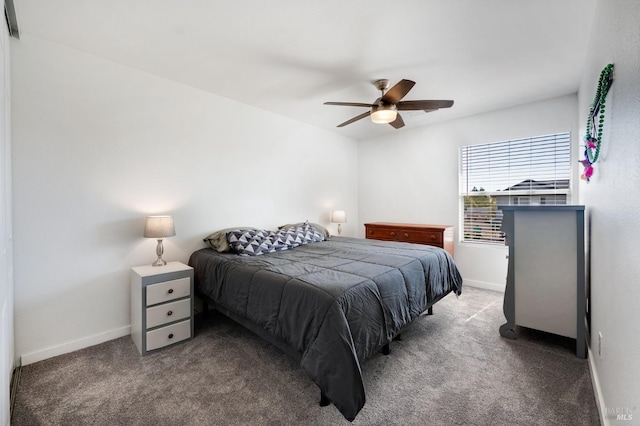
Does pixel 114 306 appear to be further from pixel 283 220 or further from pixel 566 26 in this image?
pixel 566 26

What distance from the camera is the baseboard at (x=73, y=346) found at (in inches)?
83.7

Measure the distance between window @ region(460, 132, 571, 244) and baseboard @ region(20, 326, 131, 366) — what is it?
14.7 feet

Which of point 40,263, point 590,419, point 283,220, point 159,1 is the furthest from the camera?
point 283,220

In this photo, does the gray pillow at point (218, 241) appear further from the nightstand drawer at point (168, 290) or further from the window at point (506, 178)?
the window at point (506, 178)

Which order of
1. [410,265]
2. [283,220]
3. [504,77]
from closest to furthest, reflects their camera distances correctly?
[410,265] < [504,77] < [283,220]

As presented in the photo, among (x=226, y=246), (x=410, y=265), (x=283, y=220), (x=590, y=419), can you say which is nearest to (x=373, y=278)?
(x=410, y=265)

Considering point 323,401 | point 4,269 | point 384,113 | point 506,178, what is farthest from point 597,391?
point 4,269

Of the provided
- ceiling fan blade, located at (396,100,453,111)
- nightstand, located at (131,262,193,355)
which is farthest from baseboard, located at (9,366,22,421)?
ceiling fan blade, located at (396,100,453,111)

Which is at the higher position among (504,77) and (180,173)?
(504,77)

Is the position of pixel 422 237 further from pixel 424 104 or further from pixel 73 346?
pixel 73 346

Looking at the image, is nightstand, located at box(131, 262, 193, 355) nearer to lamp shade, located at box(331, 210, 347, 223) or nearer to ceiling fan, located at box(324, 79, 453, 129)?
ceiling fan, located at box(324, 79, 453, 129)

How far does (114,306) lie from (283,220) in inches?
86.9

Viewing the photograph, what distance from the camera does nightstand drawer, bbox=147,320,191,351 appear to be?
7.49ft

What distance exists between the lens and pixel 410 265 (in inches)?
94.7
